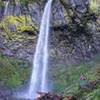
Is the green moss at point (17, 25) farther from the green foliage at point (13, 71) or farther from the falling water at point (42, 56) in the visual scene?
the green foliage at point (13, 71)

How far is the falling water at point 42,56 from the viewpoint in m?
26.2

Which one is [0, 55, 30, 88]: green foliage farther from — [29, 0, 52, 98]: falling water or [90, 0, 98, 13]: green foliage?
[90, 0, 98, 13]: green foliage

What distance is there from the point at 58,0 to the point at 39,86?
261 inches

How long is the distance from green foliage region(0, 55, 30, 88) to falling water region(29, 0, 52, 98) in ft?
1.93

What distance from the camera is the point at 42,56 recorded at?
90.7 ft

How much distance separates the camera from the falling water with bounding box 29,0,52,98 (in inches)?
1032

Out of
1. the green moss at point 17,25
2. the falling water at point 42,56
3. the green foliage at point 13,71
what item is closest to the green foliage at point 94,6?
the falling water at point 42,56

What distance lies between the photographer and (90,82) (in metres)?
12.6

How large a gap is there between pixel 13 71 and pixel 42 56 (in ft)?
8.17

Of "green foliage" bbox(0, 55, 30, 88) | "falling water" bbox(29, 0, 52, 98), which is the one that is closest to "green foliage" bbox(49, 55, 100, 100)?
"falling water" bbox(29, 0, 52, 98)

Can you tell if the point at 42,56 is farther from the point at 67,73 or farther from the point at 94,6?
the point at 94,6

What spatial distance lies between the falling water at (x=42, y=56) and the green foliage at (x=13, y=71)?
59cm

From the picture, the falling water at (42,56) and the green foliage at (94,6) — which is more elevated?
the green foliage at (94,6)

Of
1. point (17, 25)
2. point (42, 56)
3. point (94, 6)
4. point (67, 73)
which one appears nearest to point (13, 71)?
point (42, 56)
